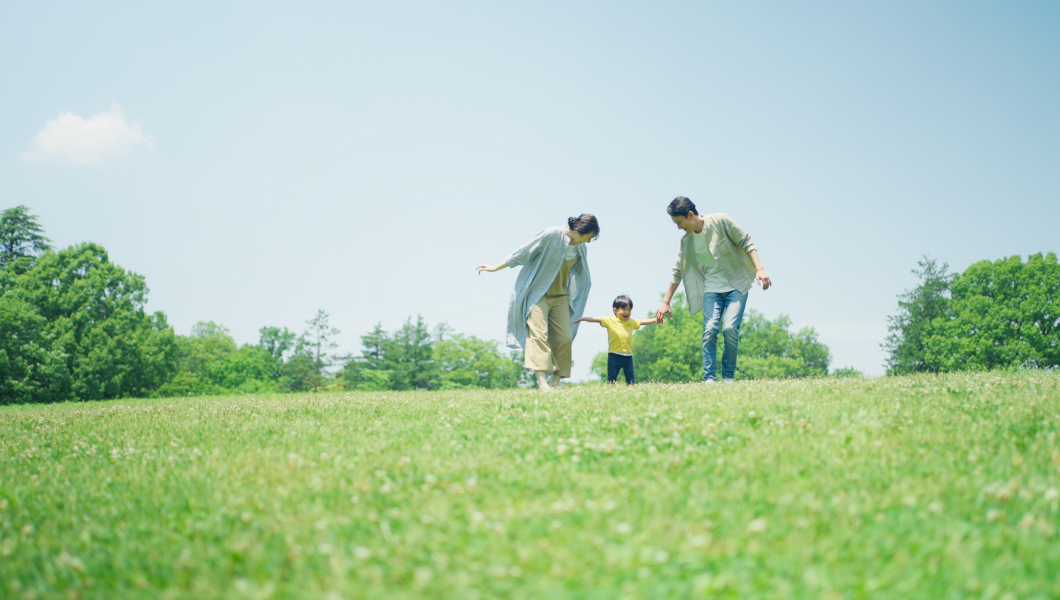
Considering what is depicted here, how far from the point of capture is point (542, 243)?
35.7 feet

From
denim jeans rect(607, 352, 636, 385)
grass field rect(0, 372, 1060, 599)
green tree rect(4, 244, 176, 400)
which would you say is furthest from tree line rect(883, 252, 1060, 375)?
green tree rect(4, 244, 176, 400)

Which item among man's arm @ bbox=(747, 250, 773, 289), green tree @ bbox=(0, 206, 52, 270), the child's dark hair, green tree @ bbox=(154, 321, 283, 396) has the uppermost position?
green tree @ bbox=(0, 206, 52, 270)

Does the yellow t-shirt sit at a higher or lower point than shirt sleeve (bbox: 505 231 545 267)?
lower

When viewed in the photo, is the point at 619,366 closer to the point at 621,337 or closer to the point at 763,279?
the point at 621,337

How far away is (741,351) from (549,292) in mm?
60679

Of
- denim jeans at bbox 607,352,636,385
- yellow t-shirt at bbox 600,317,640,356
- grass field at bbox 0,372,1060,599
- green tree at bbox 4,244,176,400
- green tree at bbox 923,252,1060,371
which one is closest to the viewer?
grass field at bbox 0,372,1060,599

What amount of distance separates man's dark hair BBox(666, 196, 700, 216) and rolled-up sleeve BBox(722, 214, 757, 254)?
26.6 inches

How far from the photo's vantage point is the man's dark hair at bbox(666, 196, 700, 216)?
35.7 feet

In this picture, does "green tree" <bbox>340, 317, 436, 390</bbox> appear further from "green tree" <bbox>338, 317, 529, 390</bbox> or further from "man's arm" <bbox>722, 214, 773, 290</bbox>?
"man's arm" <bbox>722, 214, 773, 290</bbox>

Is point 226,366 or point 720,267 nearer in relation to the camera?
point 720,267

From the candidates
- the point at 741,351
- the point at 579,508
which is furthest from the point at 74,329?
the point at 741,351

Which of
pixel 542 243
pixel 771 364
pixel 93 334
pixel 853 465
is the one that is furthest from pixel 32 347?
pixel 771 364

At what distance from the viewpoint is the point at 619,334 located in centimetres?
1341

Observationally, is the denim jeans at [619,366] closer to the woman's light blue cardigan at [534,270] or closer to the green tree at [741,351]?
the woman's light blue cardigan at [534,270]
